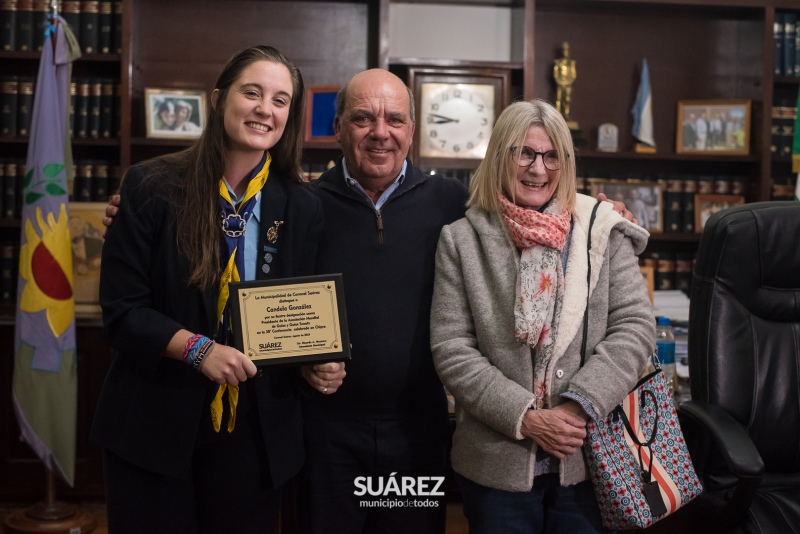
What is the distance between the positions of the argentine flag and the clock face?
2.36 ft

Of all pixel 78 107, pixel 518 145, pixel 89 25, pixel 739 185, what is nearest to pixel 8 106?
pixel 78 107

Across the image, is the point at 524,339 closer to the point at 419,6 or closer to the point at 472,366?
the point at 472,366

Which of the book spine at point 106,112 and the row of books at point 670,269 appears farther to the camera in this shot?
the row of books at point 670,269

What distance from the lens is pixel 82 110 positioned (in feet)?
11.8

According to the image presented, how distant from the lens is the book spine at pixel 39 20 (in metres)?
3.52

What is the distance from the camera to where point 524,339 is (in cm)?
160

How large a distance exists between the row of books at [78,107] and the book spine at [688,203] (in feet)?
8.46

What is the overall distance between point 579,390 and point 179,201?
842 mm

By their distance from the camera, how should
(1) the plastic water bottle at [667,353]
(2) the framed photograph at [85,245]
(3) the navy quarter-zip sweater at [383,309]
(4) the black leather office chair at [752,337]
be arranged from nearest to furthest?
(3) the navy quarter-zip sweater at [383,309]
(4) the black leather office chair at [752,337]
(1) the plastic water bottle at [667,353]
(2) the framed photograph at [85,245]

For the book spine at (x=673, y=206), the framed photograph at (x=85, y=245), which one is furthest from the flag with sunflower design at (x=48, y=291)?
the book spine at (x=673, y=206)

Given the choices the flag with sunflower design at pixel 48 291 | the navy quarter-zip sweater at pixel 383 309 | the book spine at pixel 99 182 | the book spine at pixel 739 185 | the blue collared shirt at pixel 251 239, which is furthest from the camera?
the book spine at pixel 739 185

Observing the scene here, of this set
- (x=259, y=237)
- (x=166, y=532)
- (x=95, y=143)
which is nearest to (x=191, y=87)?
(x=95, y=143)

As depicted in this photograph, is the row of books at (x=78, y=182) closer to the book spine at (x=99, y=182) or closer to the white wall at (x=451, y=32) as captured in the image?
the book spine at (x=99, y=182)

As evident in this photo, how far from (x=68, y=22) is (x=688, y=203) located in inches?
113
